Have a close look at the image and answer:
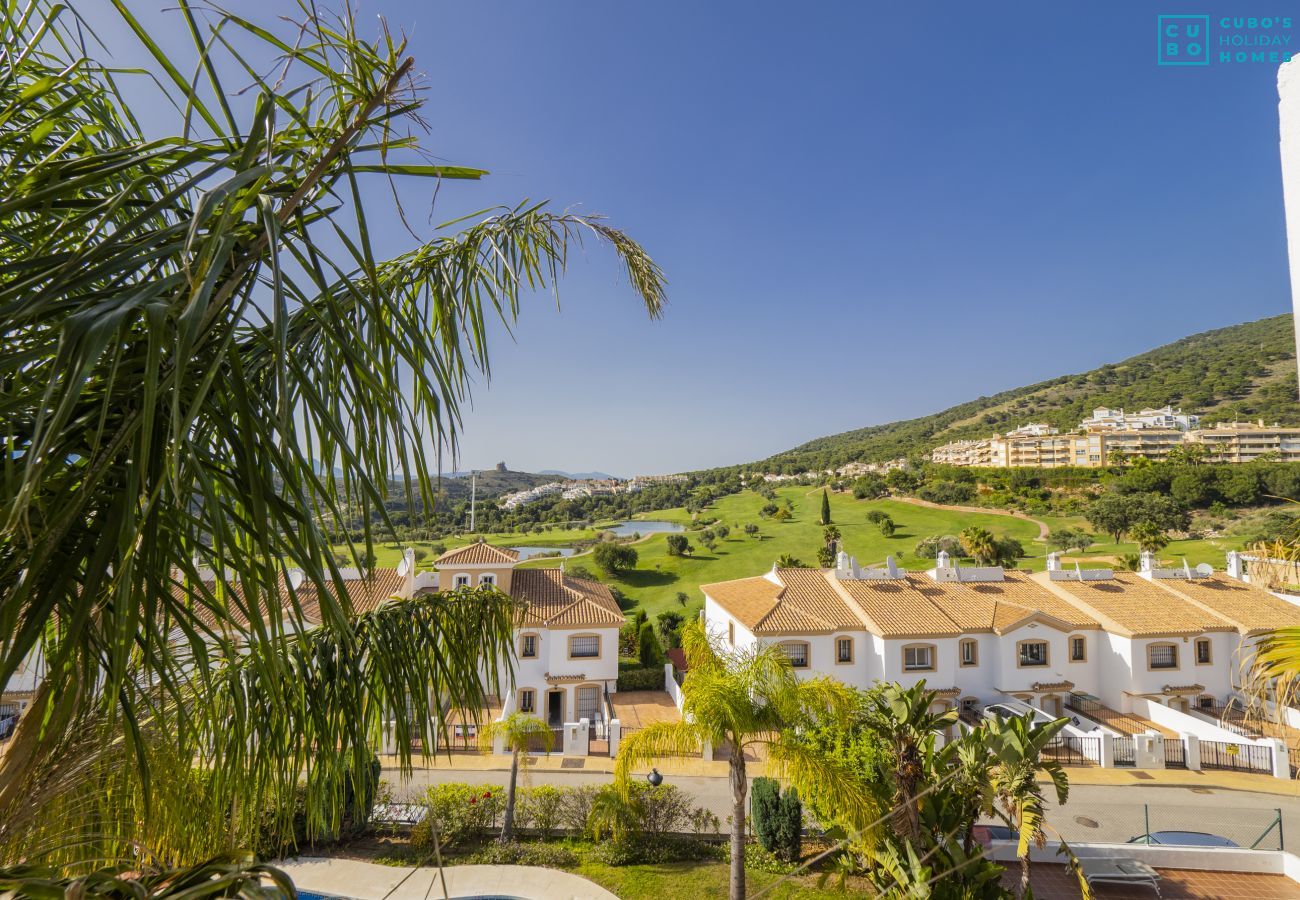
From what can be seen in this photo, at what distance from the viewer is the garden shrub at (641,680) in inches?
808

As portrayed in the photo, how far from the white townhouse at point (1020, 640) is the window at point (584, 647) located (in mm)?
4390

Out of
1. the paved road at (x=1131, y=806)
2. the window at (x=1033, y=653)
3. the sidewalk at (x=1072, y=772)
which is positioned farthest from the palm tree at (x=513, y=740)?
the window at (x=1033, y=653)

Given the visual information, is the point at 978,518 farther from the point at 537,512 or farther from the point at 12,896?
the point at 12,896

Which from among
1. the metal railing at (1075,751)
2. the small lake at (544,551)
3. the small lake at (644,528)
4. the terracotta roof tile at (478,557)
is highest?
the terracotta roof tile at (478,557)

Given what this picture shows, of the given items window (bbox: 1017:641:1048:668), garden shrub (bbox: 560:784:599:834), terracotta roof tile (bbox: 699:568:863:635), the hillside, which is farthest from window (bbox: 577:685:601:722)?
the hillside

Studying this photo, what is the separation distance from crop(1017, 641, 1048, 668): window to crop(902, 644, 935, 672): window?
9.28 ft

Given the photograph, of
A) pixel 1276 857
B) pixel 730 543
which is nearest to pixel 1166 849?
pixel 1276 857

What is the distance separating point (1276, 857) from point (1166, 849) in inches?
69.3

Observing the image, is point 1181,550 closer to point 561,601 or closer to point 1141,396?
point 561,601

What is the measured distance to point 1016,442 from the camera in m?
69.9

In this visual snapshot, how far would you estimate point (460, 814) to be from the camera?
11.3 metres

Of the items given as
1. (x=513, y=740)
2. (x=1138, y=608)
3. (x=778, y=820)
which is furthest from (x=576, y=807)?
(x=1138, y=608)

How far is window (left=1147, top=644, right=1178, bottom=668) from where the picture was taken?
18.1 metres

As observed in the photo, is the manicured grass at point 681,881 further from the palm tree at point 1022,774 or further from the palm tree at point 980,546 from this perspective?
the palm tree at point 980,546
